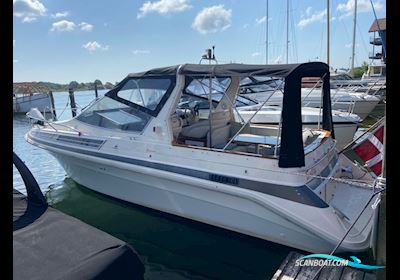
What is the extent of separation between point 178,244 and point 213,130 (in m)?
1.92

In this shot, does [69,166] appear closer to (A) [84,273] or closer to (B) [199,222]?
(B) [199,222]

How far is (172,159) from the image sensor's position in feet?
16.1

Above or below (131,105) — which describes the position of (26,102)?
above

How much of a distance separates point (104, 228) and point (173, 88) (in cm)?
254

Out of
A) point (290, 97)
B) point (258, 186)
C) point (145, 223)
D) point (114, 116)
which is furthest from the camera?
point (114, 116)

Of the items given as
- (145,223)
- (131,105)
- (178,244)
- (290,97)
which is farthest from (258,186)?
(131,105)

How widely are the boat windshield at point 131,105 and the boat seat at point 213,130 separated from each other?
2.20 feet

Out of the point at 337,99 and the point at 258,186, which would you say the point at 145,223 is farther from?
the point at 337,99

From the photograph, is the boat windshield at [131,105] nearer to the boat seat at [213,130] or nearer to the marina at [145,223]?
the boat seat at [213,130]

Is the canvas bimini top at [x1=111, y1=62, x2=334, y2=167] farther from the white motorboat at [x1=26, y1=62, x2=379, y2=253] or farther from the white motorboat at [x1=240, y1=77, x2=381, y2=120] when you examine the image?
the white motorboat at [x1=240, y1=77, x2=381, y2=120]

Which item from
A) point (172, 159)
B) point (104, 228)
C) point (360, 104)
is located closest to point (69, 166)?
point (104, 228)

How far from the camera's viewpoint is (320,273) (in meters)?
3.20

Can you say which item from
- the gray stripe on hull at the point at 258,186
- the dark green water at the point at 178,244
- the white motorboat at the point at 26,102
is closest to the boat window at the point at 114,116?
the gray stripe on hull at the point at 258,186

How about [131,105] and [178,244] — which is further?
[131,105]
